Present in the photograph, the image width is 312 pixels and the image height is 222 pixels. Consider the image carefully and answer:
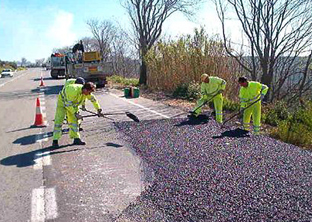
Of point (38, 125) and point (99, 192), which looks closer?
point (99, 192)

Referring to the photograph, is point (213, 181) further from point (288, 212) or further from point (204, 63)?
point (204, 63)

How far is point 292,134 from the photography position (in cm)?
716

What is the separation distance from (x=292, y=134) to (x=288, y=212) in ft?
14.2

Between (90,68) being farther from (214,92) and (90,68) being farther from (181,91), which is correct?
(214,92)

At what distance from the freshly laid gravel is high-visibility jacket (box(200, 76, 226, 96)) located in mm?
2164

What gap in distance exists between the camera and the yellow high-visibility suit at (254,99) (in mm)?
7473

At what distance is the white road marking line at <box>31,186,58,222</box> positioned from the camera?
11.5 feet

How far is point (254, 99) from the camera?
24.6ft

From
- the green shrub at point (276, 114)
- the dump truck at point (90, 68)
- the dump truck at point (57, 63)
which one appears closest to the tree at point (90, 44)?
the dump truck at point (57, 63)

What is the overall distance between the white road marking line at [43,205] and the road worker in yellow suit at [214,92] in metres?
5.40

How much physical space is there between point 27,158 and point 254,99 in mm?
5276

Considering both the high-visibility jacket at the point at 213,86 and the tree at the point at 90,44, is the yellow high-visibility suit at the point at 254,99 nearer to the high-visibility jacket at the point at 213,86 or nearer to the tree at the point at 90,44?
the high-visibility jacket at the point at 213,86

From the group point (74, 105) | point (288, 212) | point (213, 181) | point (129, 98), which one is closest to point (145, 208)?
point (213, 181)

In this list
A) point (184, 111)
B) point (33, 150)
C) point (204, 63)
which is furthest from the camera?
point (204, 63)
